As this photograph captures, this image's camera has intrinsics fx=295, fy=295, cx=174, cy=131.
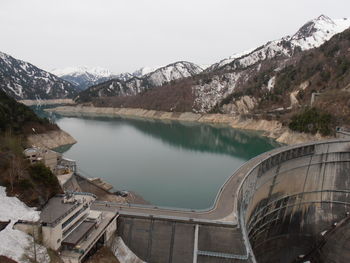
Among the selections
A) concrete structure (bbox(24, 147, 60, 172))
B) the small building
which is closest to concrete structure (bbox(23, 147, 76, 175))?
concrete structure (bbox(24, 147, 60, 172))

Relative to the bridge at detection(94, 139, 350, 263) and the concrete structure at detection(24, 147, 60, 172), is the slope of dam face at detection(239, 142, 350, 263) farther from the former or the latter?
the concrete structure at detection(24, 147, 60, 172)

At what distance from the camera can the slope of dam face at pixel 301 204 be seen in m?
27.1

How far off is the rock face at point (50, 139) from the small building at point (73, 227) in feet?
134

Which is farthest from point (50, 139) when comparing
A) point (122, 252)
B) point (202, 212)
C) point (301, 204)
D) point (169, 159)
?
point (301, 204)

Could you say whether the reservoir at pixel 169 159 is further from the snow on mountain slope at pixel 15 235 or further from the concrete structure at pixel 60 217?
the snow on mountain slope at pixel 15 235

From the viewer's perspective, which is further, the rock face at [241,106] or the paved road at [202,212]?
the rock face at [241,106]

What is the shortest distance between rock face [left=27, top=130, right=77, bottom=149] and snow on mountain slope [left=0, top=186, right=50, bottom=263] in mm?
39860

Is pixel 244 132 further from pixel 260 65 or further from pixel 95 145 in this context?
pixel 260 65

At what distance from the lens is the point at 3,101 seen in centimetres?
5944

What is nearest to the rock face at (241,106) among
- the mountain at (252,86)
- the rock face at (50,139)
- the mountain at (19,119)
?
the mountain at (252,86)

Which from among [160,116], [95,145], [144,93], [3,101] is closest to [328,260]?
[95,145]

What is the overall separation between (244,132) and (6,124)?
219 ft

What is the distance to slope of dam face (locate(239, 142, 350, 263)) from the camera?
27.1m

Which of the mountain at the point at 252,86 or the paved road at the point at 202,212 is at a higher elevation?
the mountain at the point at 252,86
